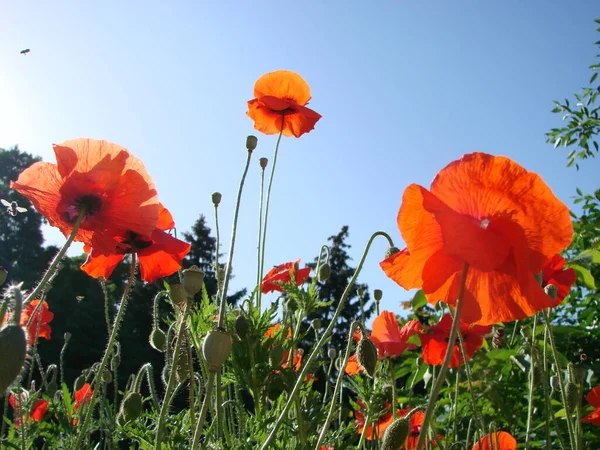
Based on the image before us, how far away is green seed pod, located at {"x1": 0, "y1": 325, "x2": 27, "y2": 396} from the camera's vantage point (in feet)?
2.89

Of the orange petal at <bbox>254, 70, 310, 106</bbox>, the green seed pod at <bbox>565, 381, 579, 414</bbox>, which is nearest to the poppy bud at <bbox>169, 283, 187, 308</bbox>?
the green seed pod at <bbox>565, 381, 579, 414</bbox>

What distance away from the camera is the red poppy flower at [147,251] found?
63.8 inches

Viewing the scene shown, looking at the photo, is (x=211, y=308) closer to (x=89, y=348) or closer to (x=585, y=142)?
(x=585, y=142)

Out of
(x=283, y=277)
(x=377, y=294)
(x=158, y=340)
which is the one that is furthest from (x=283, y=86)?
(x=158, y=340)

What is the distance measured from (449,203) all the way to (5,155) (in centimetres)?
3000

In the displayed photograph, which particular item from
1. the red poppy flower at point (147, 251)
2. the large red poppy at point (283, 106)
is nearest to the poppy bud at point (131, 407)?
the red poppy flower at point (147, 251)

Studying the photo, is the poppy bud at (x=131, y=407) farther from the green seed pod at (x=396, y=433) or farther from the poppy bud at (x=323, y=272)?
the poppy bud at (x=323, y=272)

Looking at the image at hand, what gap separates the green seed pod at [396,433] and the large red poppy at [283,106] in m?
2.09

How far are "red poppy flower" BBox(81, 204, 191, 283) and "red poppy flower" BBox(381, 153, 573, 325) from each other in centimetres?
72

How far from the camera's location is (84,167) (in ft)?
5.01

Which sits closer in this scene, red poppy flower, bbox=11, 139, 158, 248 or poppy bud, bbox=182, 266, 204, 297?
poppy bud, bbox=182, 266, 204, 297

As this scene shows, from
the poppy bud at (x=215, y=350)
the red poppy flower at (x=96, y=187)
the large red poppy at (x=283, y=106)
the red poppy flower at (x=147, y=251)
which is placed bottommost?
the poppy bud at (x=215, y=350)

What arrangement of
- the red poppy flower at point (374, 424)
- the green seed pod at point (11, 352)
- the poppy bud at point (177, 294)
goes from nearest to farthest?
the green seed pod at point (11, 352)
the poppy bud at point (177, 294)
the red poppy flower at point (374, 424)

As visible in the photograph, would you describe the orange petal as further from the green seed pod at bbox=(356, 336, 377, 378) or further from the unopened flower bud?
the green seed pod at bbox=(356, 336, 377, 378)
